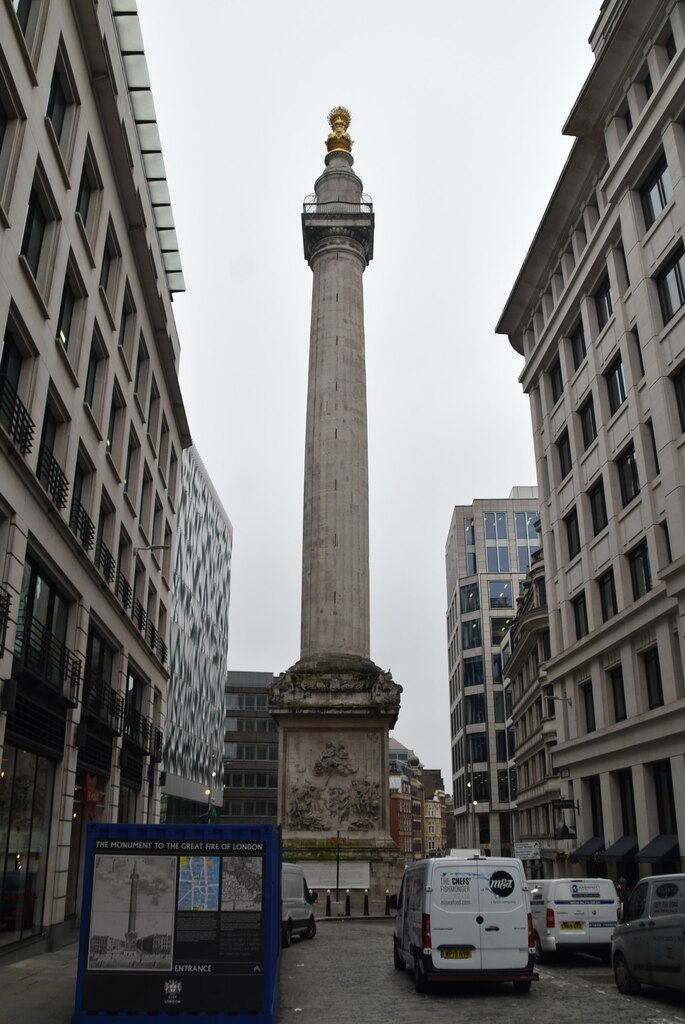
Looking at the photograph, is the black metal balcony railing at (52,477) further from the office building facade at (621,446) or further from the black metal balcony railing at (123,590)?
the office building facade at (621,446)

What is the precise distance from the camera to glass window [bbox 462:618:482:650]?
99.8m

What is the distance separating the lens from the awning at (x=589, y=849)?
3294 centimetres

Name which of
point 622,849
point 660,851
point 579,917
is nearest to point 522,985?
point 579,917

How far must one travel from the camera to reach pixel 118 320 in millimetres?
29062

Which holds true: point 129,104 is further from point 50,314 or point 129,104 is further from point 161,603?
point 161,603

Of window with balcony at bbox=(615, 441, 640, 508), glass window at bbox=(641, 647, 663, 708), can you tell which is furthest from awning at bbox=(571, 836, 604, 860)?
window with balcony at bbox=(615, 441, 640, 508)

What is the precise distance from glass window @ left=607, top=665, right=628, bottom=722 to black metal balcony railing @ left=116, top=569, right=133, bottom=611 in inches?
696

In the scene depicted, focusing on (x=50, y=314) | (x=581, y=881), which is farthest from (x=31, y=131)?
(x=581, y=881)

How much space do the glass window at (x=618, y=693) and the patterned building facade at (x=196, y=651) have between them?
144 feet

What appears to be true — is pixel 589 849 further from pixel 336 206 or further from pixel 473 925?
pixel 336 206

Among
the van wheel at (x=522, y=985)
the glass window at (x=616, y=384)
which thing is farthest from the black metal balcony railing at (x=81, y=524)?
the glass window at (x=616, y=384)

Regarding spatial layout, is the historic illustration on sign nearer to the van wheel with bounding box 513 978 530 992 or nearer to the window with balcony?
the van wheel with bounding box 513 978 530 992

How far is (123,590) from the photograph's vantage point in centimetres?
3097

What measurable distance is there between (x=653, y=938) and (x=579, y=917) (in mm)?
5826
